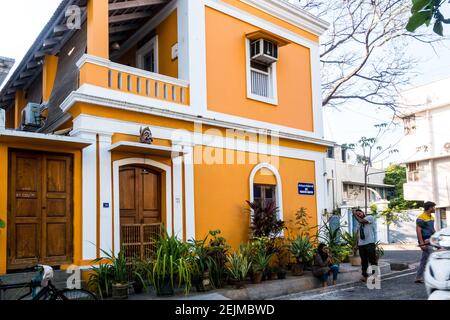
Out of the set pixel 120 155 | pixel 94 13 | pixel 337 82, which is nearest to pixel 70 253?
pixel 120 155

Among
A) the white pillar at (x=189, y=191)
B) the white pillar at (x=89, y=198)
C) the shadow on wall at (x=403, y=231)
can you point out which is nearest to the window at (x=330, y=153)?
the shadow on wall at (x=403, y=231)

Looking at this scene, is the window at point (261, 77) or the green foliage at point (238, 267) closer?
the green foliage at point (238, 267)

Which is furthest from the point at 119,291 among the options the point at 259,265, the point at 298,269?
the point at 298,269

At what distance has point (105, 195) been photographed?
29.2 feet

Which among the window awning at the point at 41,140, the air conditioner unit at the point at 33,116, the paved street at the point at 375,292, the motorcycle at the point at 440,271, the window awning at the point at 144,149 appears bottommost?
the paved street at the point at 375,292

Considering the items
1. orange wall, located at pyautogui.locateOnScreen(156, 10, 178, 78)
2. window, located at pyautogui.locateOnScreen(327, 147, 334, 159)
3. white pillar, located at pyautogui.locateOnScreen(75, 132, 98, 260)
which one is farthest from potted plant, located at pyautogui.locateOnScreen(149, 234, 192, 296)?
window, located at pyautogui.locateOnScreen(327, 147, 334, 159)

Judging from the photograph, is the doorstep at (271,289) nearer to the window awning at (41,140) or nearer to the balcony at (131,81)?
the window awning at (41,140)

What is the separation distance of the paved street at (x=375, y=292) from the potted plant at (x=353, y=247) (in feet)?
5.38

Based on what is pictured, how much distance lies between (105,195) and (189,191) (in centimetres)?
207

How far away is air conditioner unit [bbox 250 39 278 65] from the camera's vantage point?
474 inches

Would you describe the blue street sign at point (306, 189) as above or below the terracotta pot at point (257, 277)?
above

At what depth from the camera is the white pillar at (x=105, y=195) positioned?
8.76m

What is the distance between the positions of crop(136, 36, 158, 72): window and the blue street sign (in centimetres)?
525

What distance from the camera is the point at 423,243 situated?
9164 mm
